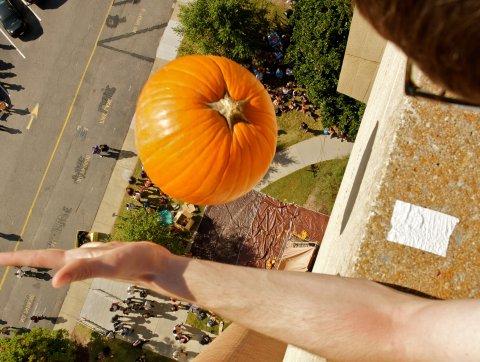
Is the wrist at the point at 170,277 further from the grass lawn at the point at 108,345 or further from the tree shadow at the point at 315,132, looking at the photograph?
the tree shadow at the point at 315,132

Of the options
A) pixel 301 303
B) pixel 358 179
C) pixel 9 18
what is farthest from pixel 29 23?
pixel 301 303

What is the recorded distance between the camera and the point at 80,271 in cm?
355

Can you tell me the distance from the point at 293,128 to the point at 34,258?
12820 millimetres

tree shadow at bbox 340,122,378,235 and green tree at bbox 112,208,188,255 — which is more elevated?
tree shadow at bbox 340,122,378,235

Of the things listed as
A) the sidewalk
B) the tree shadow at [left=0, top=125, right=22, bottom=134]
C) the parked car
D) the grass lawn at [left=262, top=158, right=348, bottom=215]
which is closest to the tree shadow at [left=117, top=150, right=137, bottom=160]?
the sidewalk

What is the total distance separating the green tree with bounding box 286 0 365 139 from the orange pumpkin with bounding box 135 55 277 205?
550 centimetres

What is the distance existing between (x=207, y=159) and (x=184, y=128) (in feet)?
2.20

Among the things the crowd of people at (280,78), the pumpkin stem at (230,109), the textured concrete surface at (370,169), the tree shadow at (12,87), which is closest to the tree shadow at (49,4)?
the tree shadow at (12,87)

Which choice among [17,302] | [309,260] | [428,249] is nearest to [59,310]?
[17,302]

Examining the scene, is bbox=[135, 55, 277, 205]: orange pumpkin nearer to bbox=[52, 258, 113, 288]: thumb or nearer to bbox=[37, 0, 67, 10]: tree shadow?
bbox=[52, 258, 113, 288]: thumb

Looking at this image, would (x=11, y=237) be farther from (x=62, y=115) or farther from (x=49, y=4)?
(x=49, y=4)

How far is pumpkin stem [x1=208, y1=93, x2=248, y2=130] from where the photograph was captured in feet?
24.8

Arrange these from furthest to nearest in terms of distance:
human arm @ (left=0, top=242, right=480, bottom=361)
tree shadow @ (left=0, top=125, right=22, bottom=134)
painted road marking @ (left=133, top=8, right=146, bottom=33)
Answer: painted road marking @ (left=133, top=8, right=146, bottom=33) → tree shadow @ (left=0, top=125, right=22, bottom=134) → human arm @ (left=0, top=242, right=480, bottom=361)

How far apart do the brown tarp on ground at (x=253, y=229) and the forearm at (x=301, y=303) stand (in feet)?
31.7
